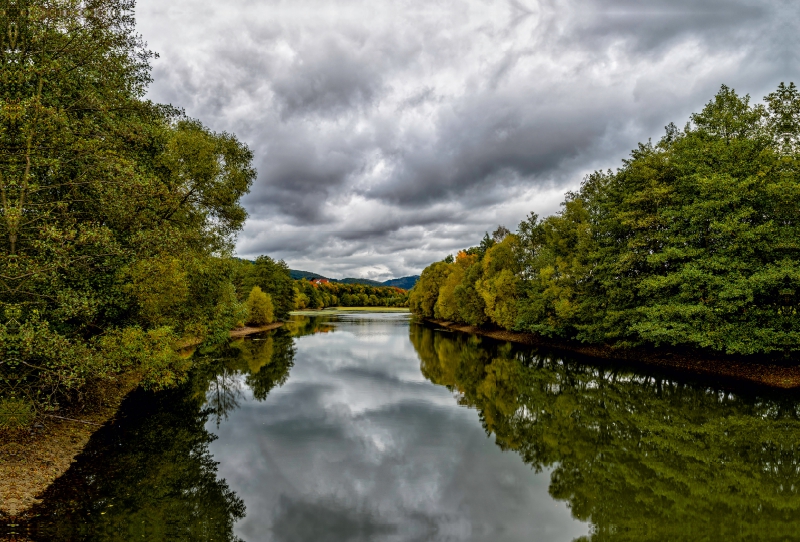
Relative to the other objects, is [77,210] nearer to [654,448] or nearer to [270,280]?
[654,448]

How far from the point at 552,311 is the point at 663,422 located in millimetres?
25109

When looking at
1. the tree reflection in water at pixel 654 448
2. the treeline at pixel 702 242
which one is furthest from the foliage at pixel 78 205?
the treeline at pixel 702 242

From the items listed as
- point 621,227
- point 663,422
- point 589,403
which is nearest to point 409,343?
point 621,227

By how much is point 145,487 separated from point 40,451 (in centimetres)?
340

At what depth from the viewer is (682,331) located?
25.2m

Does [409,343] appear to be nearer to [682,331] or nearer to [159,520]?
[682,331]

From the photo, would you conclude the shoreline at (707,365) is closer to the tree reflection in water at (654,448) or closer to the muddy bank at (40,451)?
the tree reflection in water at (654,448)

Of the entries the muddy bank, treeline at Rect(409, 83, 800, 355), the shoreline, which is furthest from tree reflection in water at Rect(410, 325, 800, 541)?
the muddy bank

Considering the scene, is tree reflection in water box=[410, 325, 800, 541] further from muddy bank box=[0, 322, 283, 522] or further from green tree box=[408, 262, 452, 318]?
green tree box=[408, 262, 452, 318]

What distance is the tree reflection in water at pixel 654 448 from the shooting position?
30.7 feet

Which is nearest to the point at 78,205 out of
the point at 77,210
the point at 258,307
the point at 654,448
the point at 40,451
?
the point at 77,210

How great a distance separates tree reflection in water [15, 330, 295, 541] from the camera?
833 cm

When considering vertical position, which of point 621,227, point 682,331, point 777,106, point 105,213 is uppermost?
point 777,106

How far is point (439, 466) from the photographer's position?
12938 millimetres
